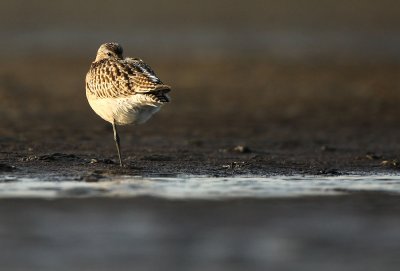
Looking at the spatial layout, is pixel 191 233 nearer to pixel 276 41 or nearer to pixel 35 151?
pixel 35 151

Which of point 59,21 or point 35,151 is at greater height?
point 59,21

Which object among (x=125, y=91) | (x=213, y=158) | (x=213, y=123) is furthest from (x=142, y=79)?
(x=213, y=123)

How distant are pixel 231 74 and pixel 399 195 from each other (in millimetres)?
15658

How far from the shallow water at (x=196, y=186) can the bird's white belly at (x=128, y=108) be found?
1.20m

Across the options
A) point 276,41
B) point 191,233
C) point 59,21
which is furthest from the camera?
point 59,21

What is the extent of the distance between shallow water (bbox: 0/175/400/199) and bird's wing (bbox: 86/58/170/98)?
4.25 feet

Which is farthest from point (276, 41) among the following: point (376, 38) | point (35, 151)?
point (35, 151)

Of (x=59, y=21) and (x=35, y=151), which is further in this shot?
(x=59, y=21)

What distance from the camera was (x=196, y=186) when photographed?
10969 mm

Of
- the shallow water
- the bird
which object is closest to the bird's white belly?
the bird

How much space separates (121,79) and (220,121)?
615cm

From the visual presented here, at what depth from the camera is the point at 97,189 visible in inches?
414

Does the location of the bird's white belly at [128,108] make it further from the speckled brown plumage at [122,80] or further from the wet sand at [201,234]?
the wet sand at [201,234]

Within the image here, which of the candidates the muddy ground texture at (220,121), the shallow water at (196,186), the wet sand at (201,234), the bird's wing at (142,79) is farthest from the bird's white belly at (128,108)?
the wet sand at (201,234)
